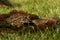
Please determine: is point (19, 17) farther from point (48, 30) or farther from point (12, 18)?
point (48, 30)

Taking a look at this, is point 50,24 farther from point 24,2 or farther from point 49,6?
point 24,2

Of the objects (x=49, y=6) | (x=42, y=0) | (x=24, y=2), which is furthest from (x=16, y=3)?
(x=49, y=6)

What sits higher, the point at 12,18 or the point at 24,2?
the point at 12,18

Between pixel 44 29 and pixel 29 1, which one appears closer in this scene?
pixel 44 29

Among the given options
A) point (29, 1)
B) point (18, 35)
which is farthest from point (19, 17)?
point (29, 1)

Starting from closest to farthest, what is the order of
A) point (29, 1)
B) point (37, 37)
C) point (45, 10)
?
point (37, 37) → point (45, 10) → point (29, 1)

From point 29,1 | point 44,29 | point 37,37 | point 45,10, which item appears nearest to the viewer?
point 37,37
